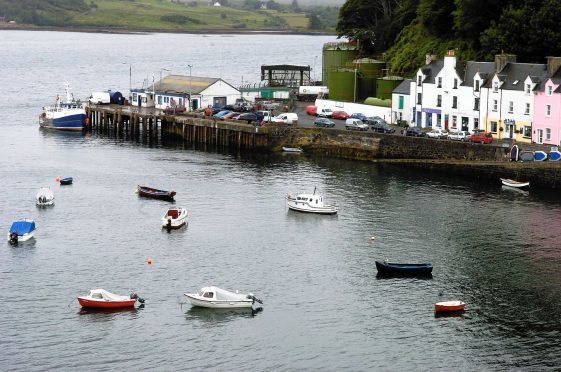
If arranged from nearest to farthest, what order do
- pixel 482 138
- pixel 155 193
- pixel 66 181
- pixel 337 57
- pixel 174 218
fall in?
pixel 174 218, pixel 155 193, pixel 66 181, pixel 482 138, pixel 337 57

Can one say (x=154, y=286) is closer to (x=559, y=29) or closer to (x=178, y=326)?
(x=178, y=326)

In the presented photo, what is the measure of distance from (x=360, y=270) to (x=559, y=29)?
5568cm

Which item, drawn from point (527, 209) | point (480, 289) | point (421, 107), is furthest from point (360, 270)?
point (421, 107)

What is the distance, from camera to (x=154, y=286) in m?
66.2

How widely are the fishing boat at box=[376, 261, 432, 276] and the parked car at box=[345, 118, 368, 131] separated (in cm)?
4662

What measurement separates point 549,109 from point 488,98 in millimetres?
8118

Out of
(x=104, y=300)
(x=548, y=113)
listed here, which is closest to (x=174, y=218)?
(x=104, y=300)

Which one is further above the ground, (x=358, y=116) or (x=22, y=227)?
(x=358, y=116)

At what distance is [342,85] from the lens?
13475 cm

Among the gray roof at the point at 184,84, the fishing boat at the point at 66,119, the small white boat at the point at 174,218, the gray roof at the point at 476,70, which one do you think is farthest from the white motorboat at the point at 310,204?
the fishing boat at the point at 66,119

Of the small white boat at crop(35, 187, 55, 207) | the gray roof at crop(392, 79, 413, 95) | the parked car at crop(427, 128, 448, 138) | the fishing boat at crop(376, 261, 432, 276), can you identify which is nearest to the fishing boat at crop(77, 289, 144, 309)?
the fishing boat at crop(376, 261, 432, 276)

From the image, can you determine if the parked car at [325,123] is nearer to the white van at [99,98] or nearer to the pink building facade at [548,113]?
the pink building facade at [548,113]

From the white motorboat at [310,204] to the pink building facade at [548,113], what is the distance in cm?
2805

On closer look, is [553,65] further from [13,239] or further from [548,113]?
[13,239]
